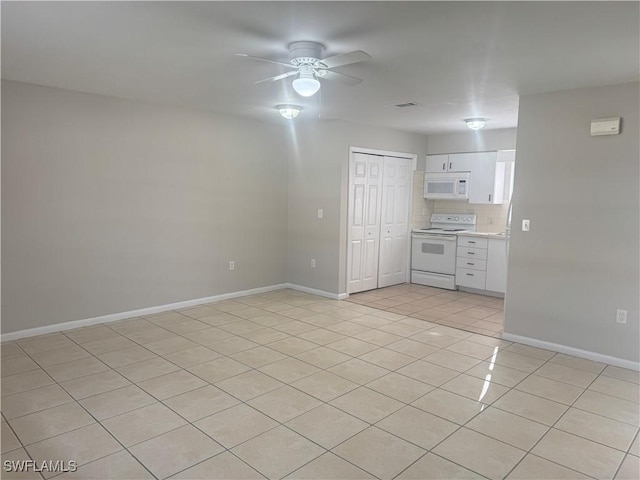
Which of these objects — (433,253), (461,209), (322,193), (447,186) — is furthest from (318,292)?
(461,209)

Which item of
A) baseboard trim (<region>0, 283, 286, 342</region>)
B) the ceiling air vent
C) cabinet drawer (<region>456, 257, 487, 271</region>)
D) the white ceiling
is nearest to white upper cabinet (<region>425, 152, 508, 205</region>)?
cabinet drawer (<region>456, 257, 487, 271</region>)

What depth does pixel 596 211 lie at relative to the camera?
378cm

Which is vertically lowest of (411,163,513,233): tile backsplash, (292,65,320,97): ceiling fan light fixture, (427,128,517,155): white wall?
(411,163,513,233): tile backsplash

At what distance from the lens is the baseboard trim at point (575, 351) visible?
3.71 meters

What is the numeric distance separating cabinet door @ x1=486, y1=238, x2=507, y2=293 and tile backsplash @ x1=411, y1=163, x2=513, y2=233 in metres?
0.51

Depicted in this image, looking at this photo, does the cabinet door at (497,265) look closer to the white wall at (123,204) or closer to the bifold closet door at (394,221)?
the bifold closet door at (394,221)

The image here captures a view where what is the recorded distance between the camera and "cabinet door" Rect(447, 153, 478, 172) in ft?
21.6

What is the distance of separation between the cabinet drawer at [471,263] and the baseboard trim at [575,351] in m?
2.00

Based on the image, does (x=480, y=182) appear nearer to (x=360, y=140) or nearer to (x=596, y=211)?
(x=360, y=140)

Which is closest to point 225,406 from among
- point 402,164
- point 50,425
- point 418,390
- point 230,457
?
point 230,457

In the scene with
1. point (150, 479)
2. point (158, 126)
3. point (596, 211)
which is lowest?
point (150, 479)

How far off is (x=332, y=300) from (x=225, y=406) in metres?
3.09

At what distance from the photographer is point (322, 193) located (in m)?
6.02

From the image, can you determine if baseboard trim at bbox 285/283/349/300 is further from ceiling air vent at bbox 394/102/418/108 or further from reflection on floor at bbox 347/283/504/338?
ceiling air vent at bbox 394/102/418/108
